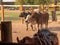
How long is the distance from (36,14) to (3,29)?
9.35 meters

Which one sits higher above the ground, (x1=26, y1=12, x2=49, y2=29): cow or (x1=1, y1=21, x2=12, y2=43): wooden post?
(x1=1, y1=21, x2=12, y2=43): wooden post

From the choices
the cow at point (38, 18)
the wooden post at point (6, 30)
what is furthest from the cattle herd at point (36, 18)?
the wooden post at point (6, 30)

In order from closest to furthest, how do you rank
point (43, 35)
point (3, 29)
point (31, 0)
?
point (3, 29)
point (43, 35)
point (31, 0)

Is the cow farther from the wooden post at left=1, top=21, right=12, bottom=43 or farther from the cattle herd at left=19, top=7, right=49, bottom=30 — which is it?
the wooden post at left=1, top=21, right=12, bottom=43

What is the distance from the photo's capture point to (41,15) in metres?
11.9

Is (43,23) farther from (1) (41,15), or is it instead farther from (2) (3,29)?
(2) (3,29)

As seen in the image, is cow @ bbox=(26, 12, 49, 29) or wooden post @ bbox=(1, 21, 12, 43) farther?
cow @ bbox=(26, 12, 49, 29)

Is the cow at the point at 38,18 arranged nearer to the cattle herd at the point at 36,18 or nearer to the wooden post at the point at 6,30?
the cattle herd at the point at 36,18

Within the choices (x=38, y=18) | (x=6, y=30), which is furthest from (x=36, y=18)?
(x=6, y=30)

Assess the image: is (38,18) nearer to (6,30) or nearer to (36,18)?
(36,18)

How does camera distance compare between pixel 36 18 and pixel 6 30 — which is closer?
pixel 6 30

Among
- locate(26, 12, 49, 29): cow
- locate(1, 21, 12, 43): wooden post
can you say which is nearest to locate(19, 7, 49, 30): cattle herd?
locate(26, 12, 49, 29): cow

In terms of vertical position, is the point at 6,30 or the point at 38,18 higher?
the point at 6,30

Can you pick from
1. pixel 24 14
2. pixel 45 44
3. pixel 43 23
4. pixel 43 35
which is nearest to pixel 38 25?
pixel 43 23
